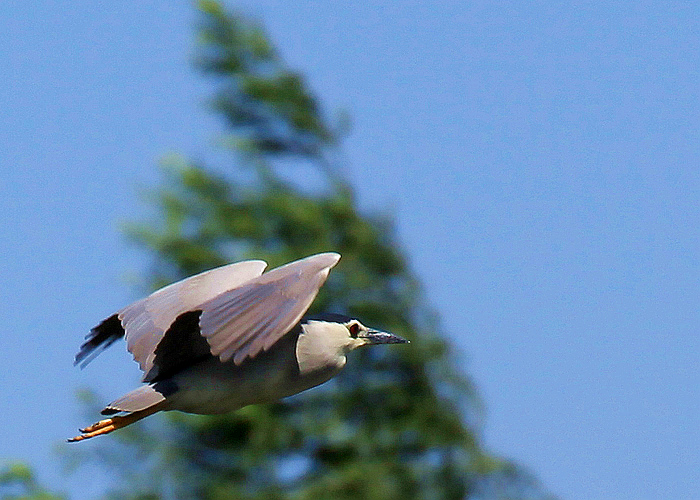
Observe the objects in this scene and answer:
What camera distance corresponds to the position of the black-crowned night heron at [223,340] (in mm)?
4688

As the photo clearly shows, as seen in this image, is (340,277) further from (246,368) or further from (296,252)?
(246,368)

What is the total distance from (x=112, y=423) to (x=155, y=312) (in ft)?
1.39

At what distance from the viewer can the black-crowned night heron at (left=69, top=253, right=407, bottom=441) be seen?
4688mm

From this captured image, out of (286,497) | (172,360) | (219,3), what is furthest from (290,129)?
(172,360)

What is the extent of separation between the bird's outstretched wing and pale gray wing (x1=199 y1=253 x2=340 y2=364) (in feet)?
0.92

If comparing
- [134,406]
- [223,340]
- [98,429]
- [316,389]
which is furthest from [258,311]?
[316,389]

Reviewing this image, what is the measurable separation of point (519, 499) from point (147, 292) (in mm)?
3611

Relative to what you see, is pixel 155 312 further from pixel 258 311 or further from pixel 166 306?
pixel 258 311

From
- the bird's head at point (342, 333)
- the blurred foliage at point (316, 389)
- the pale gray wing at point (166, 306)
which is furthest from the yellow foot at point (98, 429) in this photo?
the blurred foliage at point (316, 389)

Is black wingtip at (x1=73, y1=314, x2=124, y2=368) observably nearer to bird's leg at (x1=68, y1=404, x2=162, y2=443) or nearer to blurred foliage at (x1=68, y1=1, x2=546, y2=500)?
bird's leg at (x1=68, y1=404, x2=162, y2=443)

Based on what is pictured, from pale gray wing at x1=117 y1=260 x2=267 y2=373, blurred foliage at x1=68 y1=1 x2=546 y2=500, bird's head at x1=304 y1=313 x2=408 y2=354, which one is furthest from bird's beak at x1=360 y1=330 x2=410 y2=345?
blurred foliage at x1=68 y1=1 x2=546 y2=500

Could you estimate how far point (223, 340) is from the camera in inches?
181

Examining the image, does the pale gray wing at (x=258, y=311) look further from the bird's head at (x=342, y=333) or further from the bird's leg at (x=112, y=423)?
the bird's leg at (x=112, y=423)

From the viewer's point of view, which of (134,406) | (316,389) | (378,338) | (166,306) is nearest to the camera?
(134,406)
